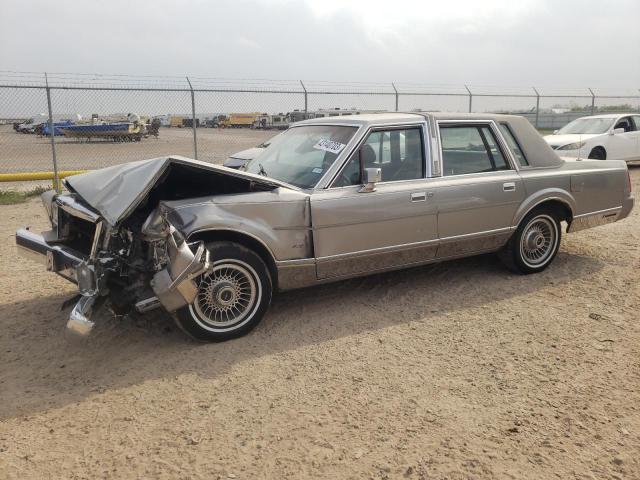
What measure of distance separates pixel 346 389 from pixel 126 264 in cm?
173

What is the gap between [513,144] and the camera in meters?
5.39

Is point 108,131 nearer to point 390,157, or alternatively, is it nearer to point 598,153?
point 598,153

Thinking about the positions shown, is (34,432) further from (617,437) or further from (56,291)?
(617,437)

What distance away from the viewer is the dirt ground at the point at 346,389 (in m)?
2.68

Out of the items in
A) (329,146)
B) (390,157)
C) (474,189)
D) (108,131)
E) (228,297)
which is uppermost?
(108,131)

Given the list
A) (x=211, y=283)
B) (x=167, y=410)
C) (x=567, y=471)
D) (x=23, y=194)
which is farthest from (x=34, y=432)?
(x=23, y=194)

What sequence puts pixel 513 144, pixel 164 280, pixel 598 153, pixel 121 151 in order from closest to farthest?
pixel 164 280, pixel 513 144, pixel 598 153, pixel 121 151

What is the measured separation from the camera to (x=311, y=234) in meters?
4.19

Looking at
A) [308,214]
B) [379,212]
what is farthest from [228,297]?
[379,212]

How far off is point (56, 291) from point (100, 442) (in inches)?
105

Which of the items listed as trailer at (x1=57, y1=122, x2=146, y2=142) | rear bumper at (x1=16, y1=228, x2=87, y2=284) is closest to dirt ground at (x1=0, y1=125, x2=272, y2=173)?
trailer at (x1=57, y1=122, x2=146, y2=142)

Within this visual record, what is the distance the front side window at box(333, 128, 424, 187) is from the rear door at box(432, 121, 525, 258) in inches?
9.5

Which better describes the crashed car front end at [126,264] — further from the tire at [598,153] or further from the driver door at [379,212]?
the tire at [598,153]

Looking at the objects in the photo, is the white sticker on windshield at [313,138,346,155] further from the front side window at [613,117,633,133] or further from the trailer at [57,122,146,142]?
the trailer at [57,122,146,142]
